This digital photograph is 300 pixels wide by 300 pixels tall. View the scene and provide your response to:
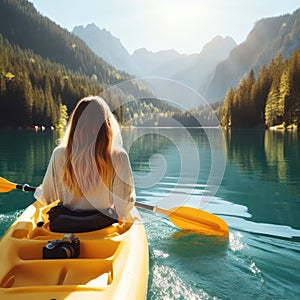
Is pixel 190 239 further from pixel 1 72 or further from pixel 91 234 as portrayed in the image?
pixel 1 72

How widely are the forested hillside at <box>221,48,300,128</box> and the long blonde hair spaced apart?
48480 millimetres

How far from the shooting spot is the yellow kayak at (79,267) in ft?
8.20

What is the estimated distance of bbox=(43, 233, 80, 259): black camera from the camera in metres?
2.99

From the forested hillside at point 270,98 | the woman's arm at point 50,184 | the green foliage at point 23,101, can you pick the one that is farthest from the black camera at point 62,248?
the green foliage at point 23,101

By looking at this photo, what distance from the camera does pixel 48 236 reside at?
11.4ft

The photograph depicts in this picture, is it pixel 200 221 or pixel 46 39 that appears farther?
pixel 46 39

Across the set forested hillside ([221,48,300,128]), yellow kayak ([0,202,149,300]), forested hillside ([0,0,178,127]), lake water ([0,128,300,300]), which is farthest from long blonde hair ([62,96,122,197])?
forested hillside ([221,48,300,128])

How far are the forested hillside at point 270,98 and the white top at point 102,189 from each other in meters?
48.2

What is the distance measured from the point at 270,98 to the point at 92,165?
5453 cm

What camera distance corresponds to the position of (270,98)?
53281 millimetres

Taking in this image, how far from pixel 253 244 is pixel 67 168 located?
9.97 ft

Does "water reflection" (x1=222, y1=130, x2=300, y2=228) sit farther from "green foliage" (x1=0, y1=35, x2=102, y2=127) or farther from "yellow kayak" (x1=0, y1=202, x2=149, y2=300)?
"green foliage" (x1=0, y1=35, x2=102, y2=127)

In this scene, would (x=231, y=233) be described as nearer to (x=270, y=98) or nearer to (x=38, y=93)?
(x=270, y=98)

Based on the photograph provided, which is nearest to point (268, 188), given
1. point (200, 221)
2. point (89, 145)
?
point (200, 221)
